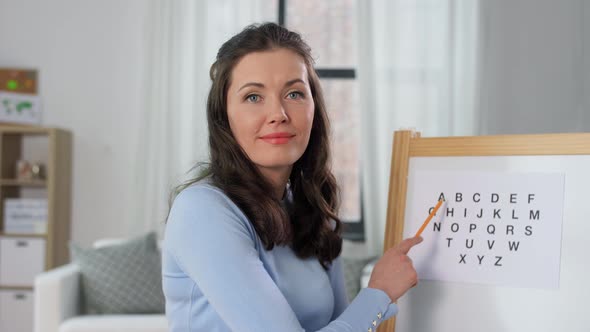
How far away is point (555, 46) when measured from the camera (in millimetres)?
4238

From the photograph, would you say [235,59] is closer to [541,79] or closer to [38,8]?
[541,79]

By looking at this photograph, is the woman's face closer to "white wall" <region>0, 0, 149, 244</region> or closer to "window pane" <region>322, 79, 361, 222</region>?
"window pane" <region>322, 79, 361, 222</region>

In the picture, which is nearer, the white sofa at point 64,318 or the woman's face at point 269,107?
the woman's face at point 269,107

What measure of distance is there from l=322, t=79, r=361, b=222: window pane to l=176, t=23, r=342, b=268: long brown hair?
9.45ft

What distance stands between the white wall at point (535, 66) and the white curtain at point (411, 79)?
0.12 metres

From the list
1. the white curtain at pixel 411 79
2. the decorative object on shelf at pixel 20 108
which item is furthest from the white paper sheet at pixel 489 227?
the decorative object on shelf at pixel 20 108

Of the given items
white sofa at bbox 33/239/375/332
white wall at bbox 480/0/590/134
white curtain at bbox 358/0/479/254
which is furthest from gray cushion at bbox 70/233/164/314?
white wall at bbox 480/0/590/134

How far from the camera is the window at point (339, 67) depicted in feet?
14.4

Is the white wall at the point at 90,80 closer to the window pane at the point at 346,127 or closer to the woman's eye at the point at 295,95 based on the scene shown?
the window pane at the point at 346,127

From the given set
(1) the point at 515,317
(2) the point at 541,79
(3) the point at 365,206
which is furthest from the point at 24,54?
(1) the point at 515,317

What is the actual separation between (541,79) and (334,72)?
1.32 meters

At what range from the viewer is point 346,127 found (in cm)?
442

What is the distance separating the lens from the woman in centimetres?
109

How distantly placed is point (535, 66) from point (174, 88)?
2.32 meters
